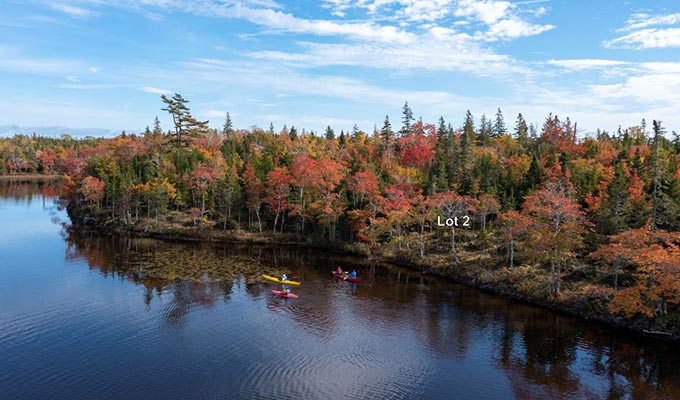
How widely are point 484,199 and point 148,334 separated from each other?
1883 inches

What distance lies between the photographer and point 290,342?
37750 millimetres

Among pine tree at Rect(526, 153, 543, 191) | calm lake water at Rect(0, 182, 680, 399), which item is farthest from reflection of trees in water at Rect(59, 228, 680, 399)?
pine tree at Rect(526, 153, 543, 191)

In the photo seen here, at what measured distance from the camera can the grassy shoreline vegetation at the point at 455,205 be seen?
1829 inches

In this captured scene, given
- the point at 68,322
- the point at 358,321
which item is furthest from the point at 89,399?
the point at 358,321

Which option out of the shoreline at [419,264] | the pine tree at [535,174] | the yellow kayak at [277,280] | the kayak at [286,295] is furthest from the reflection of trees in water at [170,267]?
the pine tree at [535,174]

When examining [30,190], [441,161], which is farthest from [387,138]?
[30,190]

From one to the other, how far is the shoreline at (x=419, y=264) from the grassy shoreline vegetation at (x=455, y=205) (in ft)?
0.56

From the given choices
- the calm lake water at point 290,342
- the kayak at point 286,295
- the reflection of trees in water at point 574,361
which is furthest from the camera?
the kayak at point 286,295

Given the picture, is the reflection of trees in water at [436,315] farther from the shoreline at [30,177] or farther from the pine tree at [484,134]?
the shoreline at [30,177]

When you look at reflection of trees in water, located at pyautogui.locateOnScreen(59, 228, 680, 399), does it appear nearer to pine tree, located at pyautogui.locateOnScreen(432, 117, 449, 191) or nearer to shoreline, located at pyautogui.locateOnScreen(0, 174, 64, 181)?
pine tree, located at pyautogui.locateOnScreen(432, 117, 449, 191)

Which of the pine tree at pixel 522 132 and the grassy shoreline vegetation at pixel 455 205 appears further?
the pine tree at pixel 522 132

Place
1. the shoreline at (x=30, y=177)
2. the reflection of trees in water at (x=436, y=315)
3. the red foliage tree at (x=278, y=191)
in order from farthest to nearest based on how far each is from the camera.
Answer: the shoreline at (x=30, y=177)
the red foliage tree at (x=278, y=191)
the reflection of trees in water at (x=436, y=315)

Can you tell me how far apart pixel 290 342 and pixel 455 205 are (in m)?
34.7

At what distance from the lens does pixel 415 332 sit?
40969mm
